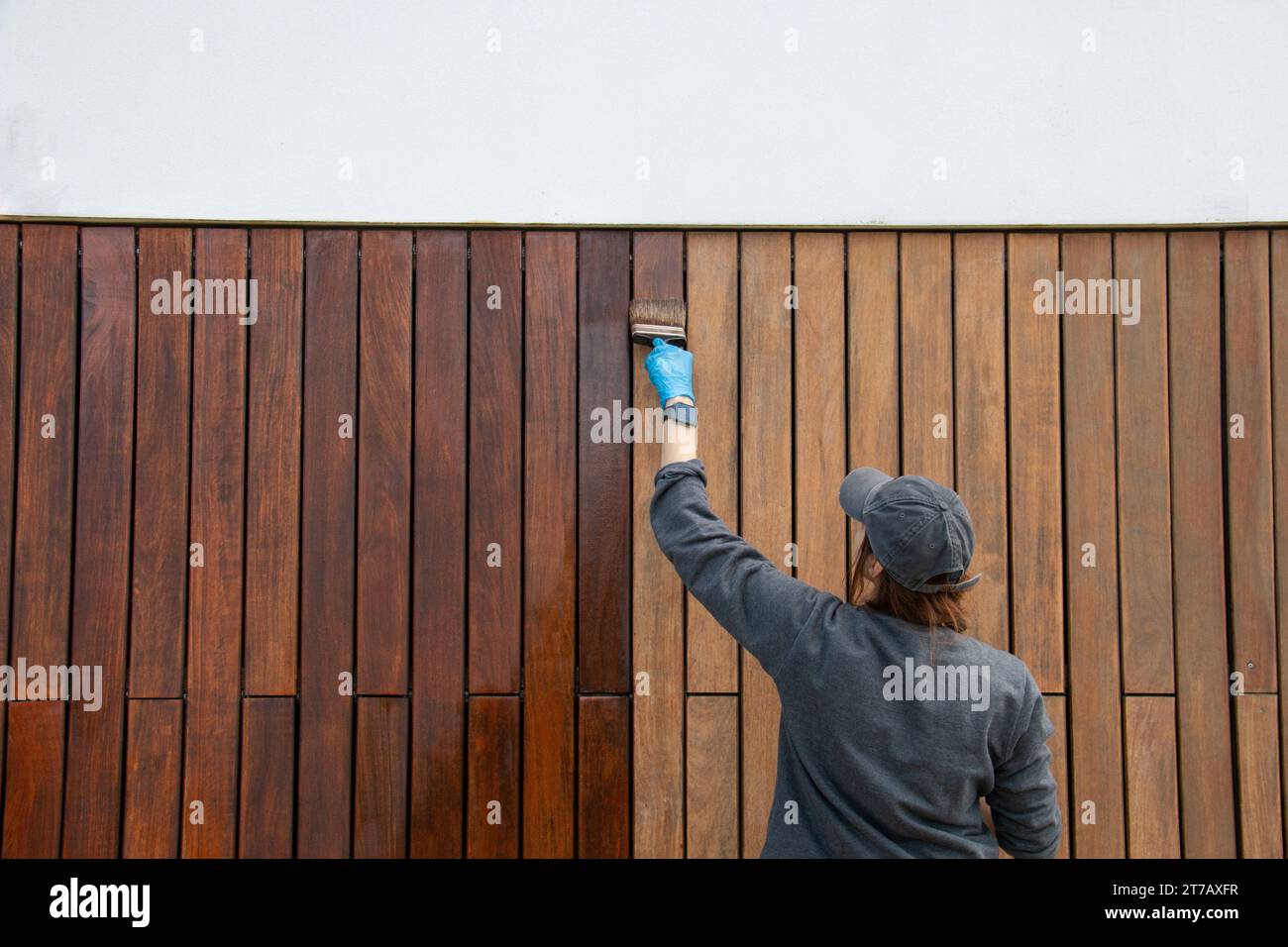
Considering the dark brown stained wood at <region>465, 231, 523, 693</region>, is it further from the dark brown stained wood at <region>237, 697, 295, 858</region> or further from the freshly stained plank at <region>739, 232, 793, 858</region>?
the freshly stained plank at <region>739, 232, 793, 858</region>

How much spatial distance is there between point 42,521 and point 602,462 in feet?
5.20

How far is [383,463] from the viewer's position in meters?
2.13

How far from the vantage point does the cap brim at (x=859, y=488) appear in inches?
60.9

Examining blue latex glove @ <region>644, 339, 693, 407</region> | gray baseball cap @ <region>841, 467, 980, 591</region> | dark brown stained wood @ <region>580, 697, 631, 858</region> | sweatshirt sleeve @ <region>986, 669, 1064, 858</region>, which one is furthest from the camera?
dark brown stained wood @ <region>580, 697, 631, 858</region>

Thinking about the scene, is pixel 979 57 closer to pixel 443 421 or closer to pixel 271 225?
pixel 443 421

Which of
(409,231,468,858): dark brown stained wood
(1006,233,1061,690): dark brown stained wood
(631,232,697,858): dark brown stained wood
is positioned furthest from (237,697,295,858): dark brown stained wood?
(1006,233,1061,690): dark brown stained wood

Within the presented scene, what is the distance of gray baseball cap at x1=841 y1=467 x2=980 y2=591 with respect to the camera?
136cm

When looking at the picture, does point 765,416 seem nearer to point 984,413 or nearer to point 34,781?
point 984,413

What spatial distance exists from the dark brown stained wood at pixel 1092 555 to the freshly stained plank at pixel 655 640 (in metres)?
1.11

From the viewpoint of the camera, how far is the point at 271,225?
2.16 metres

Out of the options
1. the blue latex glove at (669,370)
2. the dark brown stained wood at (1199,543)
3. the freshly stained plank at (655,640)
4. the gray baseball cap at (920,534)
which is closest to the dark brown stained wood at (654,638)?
the freshly stained plank at (655,640)

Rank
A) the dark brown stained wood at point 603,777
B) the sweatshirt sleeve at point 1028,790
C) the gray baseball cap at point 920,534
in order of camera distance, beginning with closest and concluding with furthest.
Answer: the gray baseball cap at point 920,534
the sweatshirt sleeve at point 1028,790
the dark brown stained wood at point 603,777

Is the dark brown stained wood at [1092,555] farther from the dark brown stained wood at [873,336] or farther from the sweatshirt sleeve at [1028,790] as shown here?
the sweatshirt sleeve at [1028,790]

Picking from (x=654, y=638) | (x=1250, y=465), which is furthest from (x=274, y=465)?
(x=1250, y=465)
